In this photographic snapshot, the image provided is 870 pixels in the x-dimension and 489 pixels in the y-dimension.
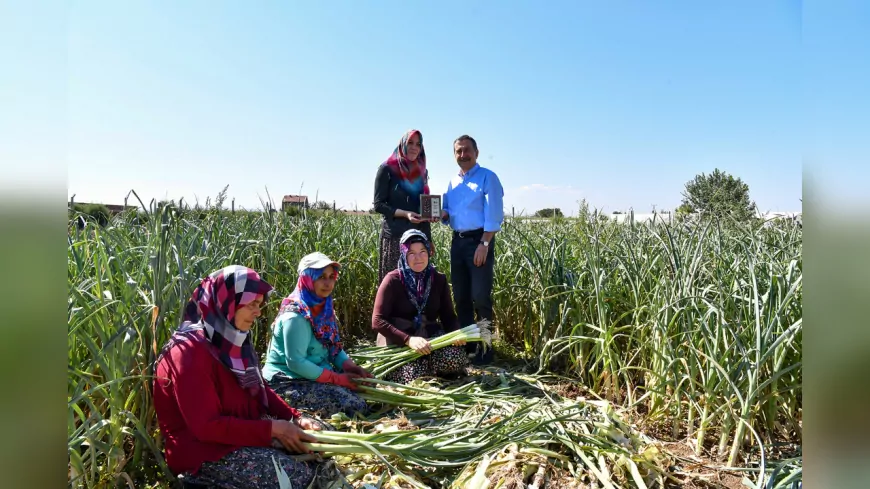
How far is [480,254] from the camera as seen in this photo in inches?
128

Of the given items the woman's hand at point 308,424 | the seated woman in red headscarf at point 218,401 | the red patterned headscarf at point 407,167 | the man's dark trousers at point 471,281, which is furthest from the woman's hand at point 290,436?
the red patterned headscarf at point 407,167

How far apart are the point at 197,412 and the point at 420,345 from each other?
1.39 metres

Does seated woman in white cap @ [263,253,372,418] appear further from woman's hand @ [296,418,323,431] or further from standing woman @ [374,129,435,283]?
standing woman @ [374,129,435,283]

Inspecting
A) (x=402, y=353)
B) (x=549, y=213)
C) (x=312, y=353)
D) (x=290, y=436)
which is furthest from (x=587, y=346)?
(x=549, y=213)

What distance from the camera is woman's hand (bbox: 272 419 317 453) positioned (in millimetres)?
1716

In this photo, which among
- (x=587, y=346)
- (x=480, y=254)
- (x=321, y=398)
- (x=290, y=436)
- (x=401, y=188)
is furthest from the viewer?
(x=401, y=188)

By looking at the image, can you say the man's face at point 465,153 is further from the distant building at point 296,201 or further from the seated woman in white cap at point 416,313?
the distant building at point 296,201

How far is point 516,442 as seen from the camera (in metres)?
1.78

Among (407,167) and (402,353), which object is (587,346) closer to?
(402,353)

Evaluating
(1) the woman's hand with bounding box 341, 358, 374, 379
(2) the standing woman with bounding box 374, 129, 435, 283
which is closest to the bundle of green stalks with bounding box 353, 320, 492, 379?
(1) the woman's hand with bounding box 341, 358, 374, 379

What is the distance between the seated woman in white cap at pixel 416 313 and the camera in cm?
289

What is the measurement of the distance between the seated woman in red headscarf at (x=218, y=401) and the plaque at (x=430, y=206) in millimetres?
1806
